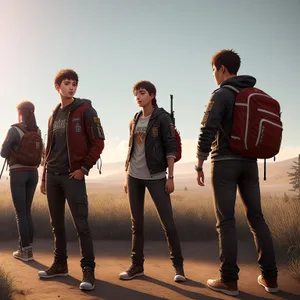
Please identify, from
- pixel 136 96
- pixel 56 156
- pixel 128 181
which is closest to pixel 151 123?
pixel 136 96

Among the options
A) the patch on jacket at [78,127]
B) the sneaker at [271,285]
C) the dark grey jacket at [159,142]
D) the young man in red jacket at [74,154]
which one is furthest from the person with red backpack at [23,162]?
the sneaker at [271,285]

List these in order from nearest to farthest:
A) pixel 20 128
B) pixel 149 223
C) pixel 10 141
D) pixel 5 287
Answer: pixel 5 287, pixel 10 141, pixel 20 128, pixel 149 223

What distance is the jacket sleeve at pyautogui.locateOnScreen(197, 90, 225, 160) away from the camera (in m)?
3.93

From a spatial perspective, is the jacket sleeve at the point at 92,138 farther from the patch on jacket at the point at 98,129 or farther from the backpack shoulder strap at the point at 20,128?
the backpack shoulder strap at the point at 20,128

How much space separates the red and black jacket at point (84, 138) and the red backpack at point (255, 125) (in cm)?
146

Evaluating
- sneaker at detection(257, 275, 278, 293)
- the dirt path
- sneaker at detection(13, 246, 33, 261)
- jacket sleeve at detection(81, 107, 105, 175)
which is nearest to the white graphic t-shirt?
jacket sleeve at detection(81, 107, 105, 175)

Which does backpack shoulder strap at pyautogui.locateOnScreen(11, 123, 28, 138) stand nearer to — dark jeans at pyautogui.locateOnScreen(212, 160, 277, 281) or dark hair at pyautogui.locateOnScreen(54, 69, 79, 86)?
dark hair at pyautogui.locateOnScreen(54, 69, 79, 86)

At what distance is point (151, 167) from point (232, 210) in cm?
106

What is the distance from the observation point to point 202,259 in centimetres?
585

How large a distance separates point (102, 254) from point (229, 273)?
272 cm

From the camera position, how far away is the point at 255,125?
12.6 feet

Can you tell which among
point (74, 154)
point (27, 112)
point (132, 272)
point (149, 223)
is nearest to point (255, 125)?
point (74, 154)

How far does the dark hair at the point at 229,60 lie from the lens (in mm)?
4145

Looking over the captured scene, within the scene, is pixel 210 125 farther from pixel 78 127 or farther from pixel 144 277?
pixel 144 277
